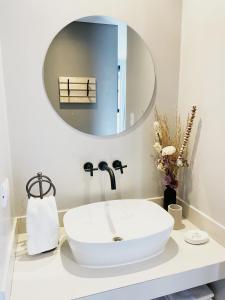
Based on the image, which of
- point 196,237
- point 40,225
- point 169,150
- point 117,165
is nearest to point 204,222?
point 196,237

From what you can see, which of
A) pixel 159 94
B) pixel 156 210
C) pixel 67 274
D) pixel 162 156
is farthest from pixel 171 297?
pixel 159 94

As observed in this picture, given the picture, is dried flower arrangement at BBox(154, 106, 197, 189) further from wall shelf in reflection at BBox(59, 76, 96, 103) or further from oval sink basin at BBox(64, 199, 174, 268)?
wall shelf in reflection at BBox(59, 76, 96, 103)

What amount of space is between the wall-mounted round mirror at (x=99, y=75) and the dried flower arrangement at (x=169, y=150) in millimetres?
157

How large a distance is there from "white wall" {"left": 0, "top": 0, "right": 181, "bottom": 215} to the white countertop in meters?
0.36

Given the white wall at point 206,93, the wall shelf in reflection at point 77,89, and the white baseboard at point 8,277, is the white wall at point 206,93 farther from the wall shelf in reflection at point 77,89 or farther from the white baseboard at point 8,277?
the white baseboard at point 8,277

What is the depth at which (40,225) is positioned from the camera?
42.3 inches

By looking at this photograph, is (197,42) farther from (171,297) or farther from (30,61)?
(171,297)

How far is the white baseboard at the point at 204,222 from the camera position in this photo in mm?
1199

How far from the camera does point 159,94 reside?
1.45 metres

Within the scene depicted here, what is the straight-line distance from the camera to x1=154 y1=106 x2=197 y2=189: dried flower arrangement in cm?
134

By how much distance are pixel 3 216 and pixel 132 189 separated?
31.1 inches

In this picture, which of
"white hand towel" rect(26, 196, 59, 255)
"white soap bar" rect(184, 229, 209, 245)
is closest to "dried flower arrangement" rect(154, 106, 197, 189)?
"white soap bar" rect(184, 229, 209, 245)

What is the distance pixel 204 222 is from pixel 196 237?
12 cm

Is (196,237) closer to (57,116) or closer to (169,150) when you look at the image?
(169,150)
